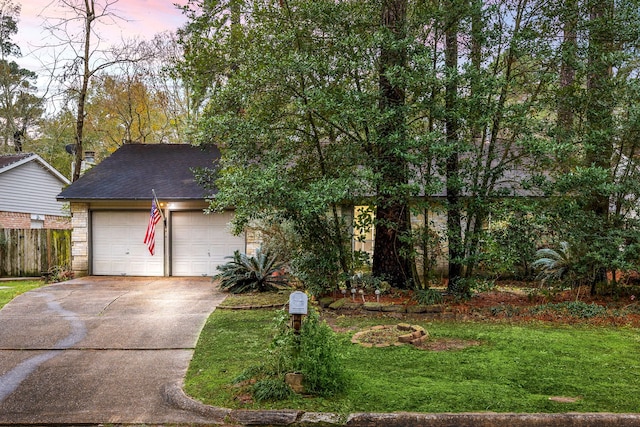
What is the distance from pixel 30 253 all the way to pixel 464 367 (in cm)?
1359

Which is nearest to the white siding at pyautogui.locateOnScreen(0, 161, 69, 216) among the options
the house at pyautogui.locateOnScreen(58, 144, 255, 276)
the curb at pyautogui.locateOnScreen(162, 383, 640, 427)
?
the house at pyautogui.locateOnScreen(58, 144, 255, 276)

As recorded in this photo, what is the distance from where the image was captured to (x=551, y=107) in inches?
349

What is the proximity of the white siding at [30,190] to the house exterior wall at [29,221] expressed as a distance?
181mm

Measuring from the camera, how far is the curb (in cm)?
411

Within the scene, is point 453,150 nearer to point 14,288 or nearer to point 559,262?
point 559,262

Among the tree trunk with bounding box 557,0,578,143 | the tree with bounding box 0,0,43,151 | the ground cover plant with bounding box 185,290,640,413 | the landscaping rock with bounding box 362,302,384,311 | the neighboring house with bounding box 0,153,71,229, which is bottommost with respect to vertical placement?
the ground cover plant with bounding box 185,290,640,413

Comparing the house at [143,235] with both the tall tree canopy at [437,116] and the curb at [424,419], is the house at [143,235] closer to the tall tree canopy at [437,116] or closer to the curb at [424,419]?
the tall tree canopy at [437,116]

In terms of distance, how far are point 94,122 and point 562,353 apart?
25.0m

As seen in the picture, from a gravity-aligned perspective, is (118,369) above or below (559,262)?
below

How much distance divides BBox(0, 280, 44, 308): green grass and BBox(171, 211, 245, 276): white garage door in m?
3.44

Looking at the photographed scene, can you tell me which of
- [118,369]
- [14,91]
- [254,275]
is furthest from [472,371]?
[14,91]

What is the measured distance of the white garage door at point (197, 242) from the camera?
14.4m

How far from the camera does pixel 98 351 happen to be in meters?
6.86

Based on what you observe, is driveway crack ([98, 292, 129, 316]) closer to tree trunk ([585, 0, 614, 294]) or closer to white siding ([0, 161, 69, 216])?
tree trunk ([585, 0, 614, 294])
